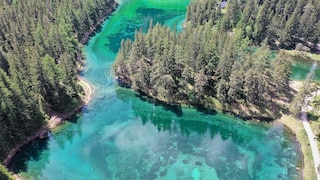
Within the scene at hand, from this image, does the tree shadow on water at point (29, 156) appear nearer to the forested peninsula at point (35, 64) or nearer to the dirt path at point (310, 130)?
the forested peninsula at point (35, 64)

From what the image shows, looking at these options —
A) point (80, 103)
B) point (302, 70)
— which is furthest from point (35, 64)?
point (302, 70)

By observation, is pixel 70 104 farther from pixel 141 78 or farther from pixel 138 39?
pixel 138 39

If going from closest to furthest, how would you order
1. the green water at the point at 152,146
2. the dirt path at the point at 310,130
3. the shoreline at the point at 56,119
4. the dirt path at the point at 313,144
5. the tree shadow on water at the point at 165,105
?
the dirt path at the point at 313,144 < the dirt path at the point at 310,130 < the green water at the point at 152,146 < the shoreline at the point at 56,119 < the tree shadow on water at the point at 165,105

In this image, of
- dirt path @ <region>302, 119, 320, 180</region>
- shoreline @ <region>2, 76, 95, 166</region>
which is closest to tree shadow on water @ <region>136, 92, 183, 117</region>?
shoreline @ <region>2, 76, 95, 166</region>

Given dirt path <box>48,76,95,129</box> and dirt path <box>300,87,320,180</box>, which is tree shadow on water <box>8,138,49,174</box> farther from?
dirt path <box>300,87,320,180</box>

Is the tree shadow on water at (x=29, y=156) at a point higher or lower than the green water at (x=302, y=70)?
lower

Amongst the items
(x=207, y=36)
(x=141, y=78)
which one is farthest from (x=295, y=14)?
(x=141, y=78)

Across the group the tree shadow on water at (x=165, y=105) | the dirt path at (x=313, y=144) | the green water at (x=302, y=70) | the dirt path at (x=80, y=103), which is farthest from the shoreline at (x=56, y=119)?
the green water at (x=302, y=70)

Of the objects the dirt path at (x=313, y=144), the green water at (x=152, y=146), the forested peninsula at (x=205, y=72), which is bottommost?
the green water at (x=152, y=146)
